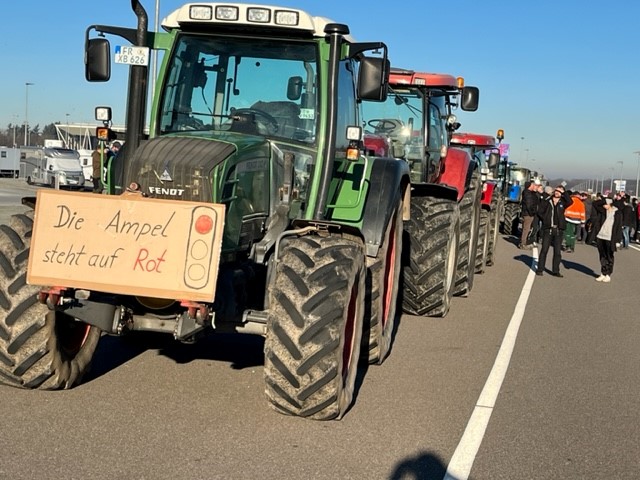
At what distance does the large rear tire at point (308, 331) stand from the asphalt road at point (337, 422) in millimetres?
221

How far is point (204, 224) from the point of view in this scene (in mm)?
5066

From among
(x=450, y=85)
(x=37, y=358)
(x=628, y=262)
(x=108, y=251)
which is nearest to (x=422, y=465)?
(x=108, y=251)

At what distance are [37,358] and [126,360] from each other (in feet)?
4.59

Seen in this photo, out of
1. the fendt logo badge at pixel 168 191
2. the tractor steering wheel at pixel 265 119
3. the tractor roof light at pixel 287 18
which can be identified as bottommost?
the fendt logo badge at pixel 168 191

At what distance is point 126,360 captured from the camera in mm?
6969

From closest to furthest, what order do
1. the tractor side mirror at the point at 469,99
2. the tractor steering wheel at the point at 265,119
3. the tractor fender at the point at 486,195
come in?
the tractor steering wheel at the point at 265,119 < the tractor side mirror at the point at 469,99 < the tractor fender at the point at 486,195

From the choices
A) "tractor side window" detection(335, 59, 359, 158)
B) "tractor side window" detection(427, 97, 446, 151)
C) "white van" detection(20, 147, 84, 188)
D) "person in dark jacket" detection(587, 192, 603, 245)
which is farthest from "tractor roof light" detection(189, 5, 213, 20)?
"white van" detection(20, 147, 84, 188)

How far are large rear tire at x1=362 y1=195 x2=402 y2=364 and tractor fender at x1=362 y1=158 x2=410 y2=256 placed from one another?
176 millimetres

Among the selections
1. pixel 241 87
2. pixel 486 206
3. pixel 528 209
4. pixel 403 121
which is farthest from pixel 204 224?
pixel 528 209

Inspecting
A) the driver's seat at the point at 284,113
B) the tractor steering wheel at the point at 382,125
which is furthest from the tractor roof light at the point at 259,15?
the tractor steering wheel at the point at 382,125

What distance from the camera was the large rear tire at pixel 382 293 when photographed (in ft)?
22.6

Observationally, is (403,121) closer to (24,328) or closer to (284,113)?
(284,113)

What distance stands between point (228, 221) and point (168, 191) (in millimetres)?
443

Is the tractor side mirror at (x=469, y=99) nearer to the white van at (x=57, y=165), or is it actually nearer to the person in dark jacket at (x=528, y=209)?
the person in dark jacket at (x=528, y=209)
